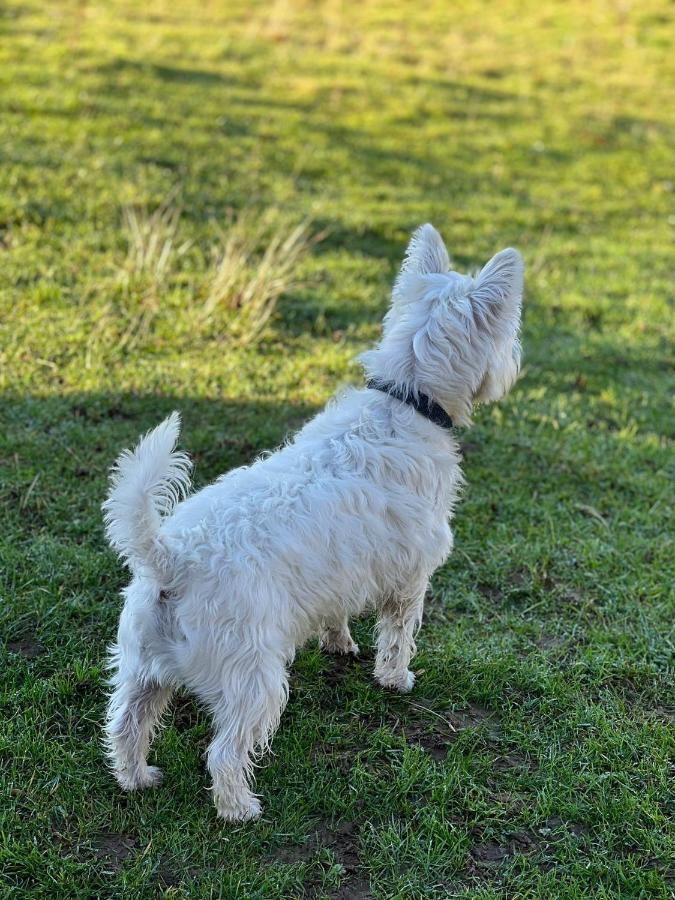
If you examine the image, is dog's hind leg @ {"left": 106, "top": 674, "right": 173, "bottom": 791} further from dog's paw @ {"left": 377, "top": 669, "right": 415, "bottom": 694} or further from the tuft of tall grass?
the tuft of tall grass

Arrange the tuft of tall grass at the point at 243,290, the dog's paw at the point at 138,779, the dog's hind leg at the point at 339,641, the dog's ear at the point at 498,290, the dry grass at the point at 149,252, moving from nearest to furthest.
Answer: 1. the dog's paw at the point at 138,779
2. the dog's ear at the point at 498,290
3. the dog's hind leg at the point at 339,641
4. the tuft of tall grass at the point at 243,290
5. the dry grass at the point at 149,252

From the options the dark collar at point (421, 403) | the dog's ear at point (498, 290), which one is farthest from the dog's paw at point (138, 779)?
the dog's ear at point (498, 290)

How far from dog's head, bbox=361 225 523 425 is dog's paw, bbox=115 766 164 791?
1.89 meters

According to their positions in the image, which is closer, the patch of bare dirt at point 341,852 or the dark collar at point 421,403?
the patch of bare dirt at point 341,852

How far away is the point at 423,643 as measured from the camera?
4.48 m

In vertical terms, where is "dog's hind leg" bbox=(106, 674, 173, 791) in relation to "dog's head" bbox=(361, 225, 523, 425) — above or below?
below

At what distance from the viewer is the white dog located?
3.14 metres

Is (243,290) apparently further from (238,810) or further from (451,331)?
(238,810)

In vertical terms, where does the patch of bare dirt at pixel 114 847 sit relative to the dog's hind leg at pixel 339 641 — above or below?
above

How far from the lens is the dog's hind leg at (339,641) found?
4.31 m

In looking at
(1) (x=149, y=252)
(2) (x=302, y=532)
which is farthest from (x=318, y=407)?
(2) (x=302, y=532)

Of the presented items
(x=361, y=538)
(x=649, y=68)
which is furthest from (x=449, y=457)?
(x=649, y=68)

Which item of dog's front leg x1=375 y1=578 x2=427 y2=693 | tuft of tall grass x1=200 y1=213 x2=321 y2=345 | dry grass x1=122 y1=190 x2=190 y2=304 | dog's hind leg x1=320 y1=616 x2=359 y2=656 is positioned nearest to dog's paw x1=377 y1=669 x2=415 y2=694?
dog's front leg x1=375 y1=578 x2=427 y2=693

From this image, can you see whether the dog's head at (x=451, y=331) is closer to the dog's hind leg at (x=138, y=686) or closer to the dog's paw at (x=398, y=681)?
the dog's paw at (x=398, y=681)
